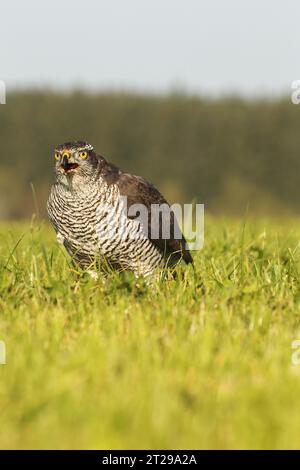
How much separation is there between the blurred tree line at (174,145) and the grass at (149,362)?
16429 mm

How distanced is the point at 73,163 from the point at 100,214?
44 centimetres

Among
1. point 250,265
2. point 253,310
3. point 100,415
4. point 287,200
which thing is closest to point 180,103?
point 287,200

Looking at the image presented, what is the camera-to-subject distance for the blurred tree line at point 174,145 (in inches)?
870

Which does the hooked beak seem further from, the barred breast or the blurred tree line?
the blurred tree line

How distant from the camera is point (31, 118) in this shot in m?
23.2

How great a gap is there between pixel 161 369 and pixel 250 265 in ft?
8.49

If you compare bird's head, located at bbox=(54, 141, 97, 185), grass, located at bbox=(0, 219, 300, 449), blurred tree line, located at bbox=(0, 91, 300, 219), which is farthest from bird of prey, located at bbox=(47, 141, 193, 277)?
blurred tree line, located at bbox=(0, 91, 300, 219)

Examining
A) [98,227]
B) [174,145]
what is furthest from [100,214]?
[174,145]

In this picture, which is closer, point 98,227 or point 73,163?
point 98,227

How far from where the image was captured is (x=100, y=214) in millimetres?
5711

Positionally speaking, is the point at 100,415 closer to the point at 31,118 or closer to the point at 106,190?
the point at 106,190
